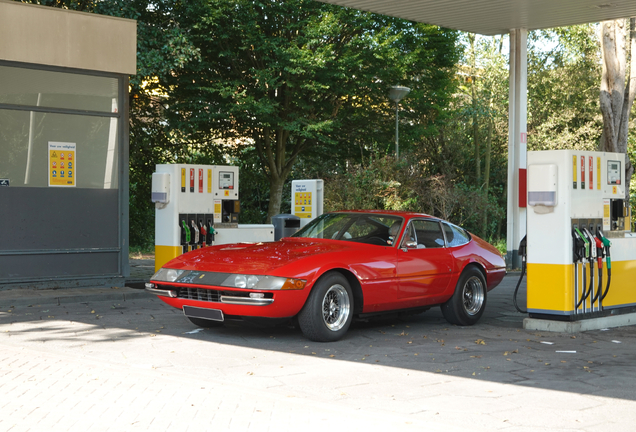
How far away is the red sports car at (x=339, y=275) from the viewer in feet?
25.8

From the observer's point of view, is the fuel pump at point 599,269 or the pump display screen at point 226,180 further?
the pump display screen at point 226,180

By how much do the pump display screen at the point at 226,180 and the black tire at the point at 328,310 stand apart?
4.93 m

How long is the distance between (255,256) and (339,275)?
0.93m

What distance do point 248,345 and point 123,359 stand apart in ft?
4.47

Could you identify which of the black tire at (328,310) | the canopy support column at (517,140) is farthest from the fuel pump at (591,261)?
the canopy support column at (517,140)

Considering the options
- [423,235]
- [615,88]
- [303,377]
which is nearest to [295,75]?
[615,88]

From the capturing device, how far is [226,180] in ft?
41.8

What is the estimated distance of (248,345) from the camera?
7.97m

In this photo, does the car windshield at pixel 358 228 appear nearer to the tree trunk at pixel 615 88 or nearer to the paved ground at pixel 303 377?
the paved ground at pixel 303 377

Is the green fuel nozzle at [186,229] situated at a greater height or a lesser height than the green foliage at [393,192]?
lesser

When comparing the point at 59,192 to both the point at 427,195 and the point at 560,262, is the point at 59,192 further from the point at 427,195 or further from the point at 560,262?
the point at 427,195

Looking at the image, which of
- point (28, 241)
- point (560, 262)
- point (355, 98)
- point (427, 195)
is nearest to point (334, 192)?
point (427, 195)

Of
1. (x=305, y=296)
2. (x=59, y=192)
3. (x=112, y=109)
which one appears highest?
(x=112, y=109)

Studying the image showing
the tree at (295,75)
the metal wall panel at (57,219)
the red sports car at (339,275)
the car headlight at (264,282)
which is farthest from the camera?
the tree at (295,75)
